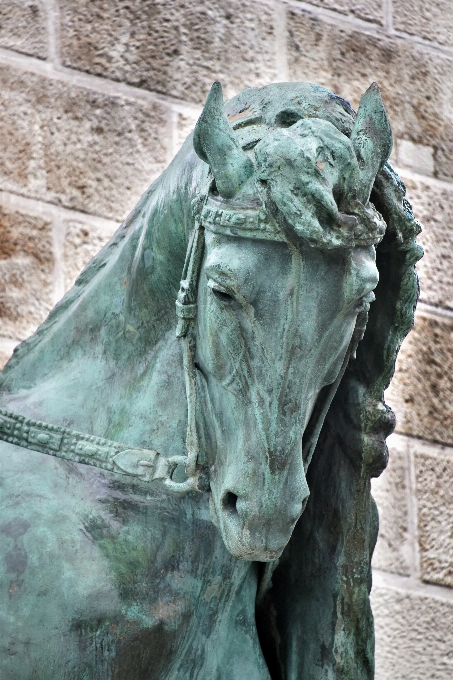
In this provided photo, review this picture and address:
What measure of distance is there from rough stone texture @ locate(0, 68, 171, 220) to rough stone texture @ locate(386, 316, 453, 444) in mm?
624

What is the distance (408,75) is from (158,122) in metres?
0.61

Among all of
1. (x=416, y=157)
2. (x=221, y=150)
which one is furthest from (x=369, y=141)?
(x=416, y=157)

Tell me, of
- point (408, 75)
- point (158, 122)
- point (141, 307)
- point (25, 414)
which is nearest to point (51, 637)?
point (25, 414)

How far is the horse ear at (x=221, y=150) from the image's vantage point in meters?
1.54

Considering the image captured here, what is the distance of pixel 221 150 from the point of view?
1538 millimetres

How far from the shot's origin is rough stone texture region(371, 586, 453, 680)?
106 inches

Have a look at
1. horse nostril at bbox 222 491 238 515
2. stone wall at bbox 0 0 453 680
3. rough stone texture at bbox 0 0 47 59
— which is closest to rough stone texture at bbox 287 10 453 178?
stone wall at bbox 0 0 453 680

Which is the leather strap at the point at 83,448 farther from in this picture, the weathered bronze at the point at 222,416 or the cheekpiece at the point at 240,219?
the cheekpiece at the point at 240,219

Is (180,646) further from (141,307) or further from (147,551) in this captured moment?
(141,307)

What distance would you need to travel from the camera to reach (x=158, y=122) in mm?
2775

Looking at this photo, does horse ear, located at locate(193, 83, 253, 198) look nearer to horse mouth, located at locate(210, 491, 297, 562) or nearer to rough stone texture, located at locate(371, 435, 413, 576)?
horse mouth, located at locate(210, 491, 297, 562)

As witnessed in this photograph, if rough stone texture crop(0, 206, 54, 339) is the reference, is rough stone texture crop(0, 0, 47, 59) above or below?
above

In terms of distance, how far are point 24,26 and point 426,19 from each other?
0.91 meters

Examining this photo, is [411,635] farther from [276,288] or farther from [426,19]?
[276,288]
